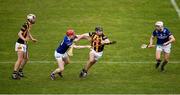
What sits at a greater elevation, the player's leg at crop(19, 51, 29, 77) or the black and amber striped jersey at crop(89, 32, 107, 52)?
the black and amber striped jersey at crop(89, 32, 107, 52)

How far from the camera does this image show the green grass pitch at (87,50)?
82.0 feet

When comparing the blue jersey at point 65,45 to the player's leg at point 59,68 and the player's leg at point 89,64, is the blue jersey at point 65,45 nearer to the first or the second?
the player's leg at point 59,68

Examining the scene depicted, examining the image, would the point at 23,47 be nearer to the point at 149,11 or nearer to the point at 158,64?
the point at 158,64

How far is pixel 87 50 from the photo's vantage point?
3072 cm

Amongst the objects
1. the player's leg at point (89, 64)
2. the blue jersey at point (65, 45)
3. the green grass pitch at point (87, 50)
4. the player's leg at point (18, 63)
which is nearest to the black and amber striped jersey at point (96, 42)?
the player's leg at point (89, 64)

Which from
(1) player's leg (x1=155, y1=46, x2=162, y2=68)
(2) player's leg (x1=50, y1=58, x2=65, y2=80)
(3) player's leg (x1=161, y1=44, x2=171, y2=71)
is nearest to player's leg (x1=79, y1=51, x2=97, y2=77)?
(2) player's leg (x1=50, y1=58, x2=65, y2=80)

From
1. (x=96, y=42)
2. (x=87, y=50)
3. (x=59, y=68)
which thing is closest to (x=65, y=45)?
(x=59, y=68)

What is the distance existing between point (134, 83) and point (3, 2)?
14790mm

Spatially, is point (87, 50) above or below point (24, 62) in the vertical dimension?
below

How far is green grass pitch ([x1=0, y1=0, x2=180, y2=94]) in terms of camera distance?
25.0 metres

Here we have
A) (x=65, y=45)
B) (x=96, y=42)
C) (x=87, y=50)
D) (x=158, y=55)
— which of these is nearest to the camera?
(x=65, y=45)

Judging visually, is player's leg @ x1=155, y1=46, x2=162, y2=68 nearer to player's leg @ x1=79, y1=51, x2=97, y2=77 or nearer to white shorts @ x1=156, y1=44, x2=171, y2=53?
white shorts @ x1=156, y1=44, x2=171, y2=53

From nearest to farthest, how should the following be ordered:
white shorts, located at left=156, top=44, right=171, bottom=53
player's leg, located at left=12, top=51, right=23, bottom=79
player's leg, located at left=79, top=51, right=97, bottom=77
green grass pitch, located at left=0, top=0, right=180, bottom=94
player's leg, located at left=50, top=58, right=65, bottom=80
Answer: green grass pitch, located at left=0, top=0, right=180, bottom=94 < player's leg, located at left=50, top=58, right=65, bottom=80 < player's leg, located at left=12, top=51, right=23, bottom=79 < player's leg, located at left=79, top=51, right=97, bottom=77 < white shorts, located at left=156, top=44, right=171, bottom=53

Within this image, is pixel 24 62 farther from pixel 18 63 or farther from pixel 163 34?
pixel 163 34
